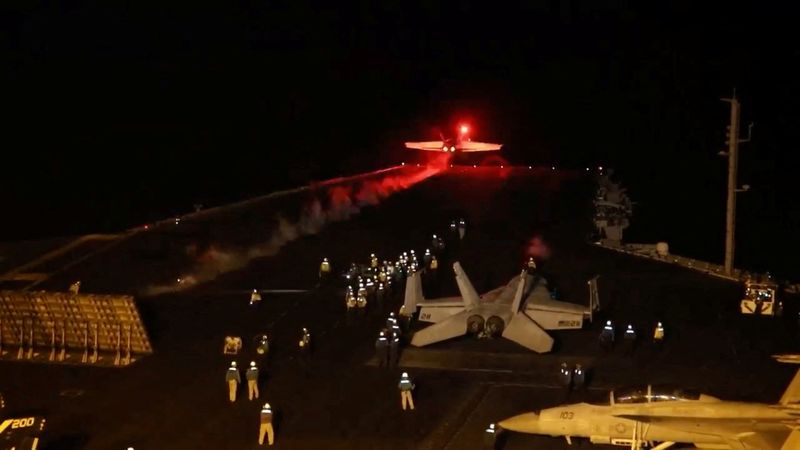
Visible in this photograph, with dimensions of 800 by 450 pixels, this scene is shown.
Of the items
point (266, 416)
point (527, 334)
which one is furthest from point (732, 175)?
point (266, 416)

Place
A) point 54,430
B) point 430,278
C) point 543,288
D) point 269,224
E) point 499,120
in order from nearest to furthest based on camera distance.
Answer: point 54,430
point 543,288
point 430,278
point 269,224
point 499,120

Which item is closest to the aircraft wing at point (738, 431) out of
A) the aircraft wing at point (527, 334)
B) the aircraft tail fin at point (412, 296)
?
the aircraft wing at point (527, 334)

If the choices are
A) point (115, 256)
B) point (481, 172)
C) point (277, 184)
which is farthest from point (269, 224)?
point (277, 184)

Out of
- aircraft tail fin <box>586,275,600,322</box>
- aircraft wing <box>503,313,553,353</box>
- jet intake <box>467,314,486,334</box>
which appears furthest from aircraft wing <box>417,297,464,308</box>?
aircraft tail fin <box>586,275,600,322</box>

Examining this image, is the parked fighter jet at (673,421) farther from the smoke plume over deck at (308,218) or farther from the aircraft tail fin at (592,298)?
the smoke plume over deck at (308,218)

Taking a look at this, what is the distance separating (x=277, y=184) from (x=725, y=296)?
1961 inches

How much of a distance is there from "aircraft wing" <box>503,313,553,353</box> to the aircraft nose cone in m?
7.22

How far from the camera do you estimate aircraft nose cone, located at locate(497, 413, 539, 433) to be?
1986 centimetres

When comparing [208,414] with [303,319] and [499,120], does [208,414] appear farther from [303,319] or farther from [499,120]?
[499,120]

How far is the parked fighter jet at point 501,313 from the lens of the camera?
27.8 m

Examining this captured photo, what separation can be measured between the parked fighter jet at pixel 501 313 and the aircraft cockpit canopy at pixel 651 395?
7937 millimetres

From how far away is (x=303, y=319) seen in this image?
31609 millimetres

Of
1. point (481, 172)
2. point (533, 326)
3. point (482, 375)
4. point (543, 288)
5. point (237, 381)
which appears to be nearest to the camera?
point (237, 381)

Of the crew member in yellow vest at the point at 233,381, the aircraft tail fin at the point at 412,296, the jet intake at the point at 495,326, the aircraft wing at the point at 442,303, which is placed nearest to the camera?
the crew member in yellow vest at the point at 233,381
